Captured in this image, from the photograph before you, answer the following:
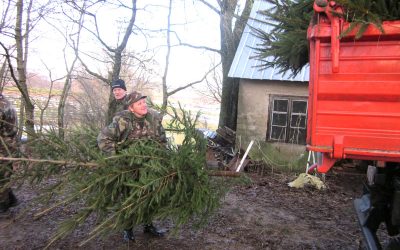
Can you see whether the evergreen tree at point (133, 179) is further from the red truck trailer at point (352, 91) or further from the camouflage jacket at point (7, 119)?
the camouflage jacket at point (7, 119)

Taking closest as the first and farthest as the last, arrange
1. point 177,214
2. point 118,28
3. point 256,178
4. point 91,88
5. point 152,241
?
point 177,214, point 152,241, point 256,178, point 118,28, point 91,88

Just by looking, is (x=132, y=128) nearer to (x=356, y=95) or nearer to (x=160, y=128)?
(x=160, y=128)

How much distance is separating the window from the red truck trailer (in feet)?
28.0

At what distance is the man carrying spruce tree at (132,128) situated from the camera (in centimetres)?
394

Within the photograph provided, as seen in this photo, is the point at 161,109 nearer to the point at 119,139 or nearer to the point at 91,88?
the point at 119,139

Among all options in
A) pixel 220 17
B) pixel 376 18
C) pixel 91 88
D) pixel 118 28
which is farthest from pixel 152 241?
pixel 91 88

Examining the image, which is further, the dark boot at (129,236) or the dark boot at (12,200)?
the dark boot at (12,200)

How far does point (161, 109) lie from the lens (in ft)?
12.9

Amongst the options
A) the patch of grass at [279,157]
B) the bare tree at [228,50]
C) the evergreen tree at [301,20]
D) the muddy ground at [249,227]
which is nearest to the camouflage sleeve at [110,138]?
the muddy ground at [249,227]

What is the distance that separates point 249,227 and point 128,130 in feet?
7.71

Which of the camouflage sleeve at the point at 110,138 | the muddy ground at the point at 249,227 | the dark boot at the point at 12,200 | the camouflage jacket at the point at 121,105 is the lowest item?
the muddy ground at the point at 249,227

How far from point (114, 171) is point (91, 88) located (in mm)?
16779

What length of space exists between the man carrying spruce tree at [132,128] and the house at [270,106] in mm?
7013

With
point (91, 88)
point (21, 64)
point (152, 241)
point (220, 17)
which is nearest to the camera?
point (152, 241)
